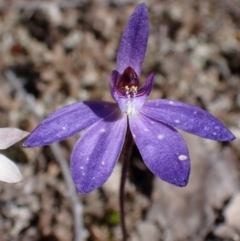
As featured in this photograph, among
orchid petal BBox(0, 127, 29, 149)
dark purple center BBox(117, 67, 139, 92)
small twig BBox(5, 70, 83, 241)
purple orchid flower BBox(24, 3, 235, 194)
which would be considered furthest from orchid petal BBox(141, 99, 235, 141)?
small twig BBox(5, 70, 83, 241)

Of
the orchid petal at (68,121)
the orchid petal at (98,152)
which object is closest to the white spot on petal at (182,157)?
the orchid petal at (98,152)

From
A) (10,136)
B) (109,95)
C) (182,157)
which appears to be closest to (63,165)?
(109,95)

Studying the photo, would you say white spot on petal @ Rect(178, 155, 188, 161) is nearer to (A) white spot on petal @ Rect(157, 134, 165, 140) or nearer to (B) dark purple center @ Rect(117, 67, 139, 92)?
(A) white spot on petal @ Rect(157, 134, 165, 140)

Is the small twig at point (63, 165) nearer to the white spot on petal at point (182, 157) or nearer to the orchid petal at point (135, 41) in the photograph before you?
the orchid petal at point (135, 41)

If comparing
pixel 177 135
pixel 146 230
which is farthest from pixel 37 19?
pixel 177 135

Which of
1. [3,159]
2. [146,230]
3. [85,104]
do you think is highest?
[85,104]

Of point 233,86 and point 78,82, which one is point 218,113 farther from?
point 78,82
